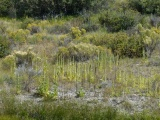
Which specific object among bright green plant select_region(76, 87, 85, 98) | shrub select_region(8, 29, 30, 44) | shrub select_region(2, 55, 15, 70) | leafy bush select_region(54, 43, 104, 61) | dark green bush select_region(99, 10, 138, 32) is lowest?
bright green plant select_region(76, 87, 85, 98)

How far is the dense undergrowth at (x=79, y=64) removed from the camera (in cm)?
816

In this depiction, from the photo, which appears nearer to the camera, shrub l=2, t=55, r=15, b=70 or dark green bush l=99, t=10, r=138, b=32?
shrub l=2, t=55, r=15, b=70

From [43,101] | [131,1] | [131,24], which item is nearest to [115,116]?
[43,101]

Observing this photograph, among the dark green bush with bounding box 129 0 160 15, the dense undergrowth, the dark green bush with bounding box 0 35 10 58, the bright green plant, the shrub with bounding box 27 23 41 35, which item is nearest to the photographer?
the dense undergrowth

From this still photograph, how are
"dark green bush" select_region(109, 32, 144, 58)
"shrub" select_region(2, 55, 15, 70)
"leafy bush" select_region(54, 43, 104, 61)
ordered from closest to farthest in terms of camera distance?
"shrub" select_region(2, 55, 15, 70)
"leafy bush" select_region(54, 43, 104, 61)
"dark green bush" select_region(109, 32, 144, 58)

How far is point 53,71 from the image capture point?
11.3m

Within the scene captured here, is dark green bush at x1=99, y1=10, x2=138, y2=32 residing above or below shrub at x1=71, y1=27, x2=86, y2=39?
above

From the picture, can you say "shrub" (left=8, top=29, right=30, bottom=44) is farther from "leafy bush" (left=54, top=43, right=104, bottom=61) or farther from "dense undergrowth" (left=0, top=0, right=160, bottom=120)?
"leafy bush" (left=54, top=43, right=104, bottom=61)

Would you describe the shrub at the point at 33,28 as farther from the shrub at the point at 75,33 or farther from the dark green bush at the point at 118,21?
the dark green bush at the point at 118,21

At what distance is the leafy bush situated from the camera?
13.3 meters

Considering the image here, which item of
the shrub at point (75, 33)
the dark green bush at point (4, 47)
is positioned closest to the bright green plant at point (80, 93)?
the dark green bush at point (4, 47)

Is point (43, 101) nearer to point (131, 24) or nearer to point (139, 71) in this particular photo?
point (139, 71)

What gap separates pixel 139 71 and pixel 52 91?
326 cm

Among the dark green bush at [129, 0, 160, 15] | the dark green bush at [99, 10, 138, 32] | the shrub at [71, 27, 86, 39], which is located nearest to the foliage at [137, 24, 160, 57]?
the shrub at [71, 27, 86, 39]
